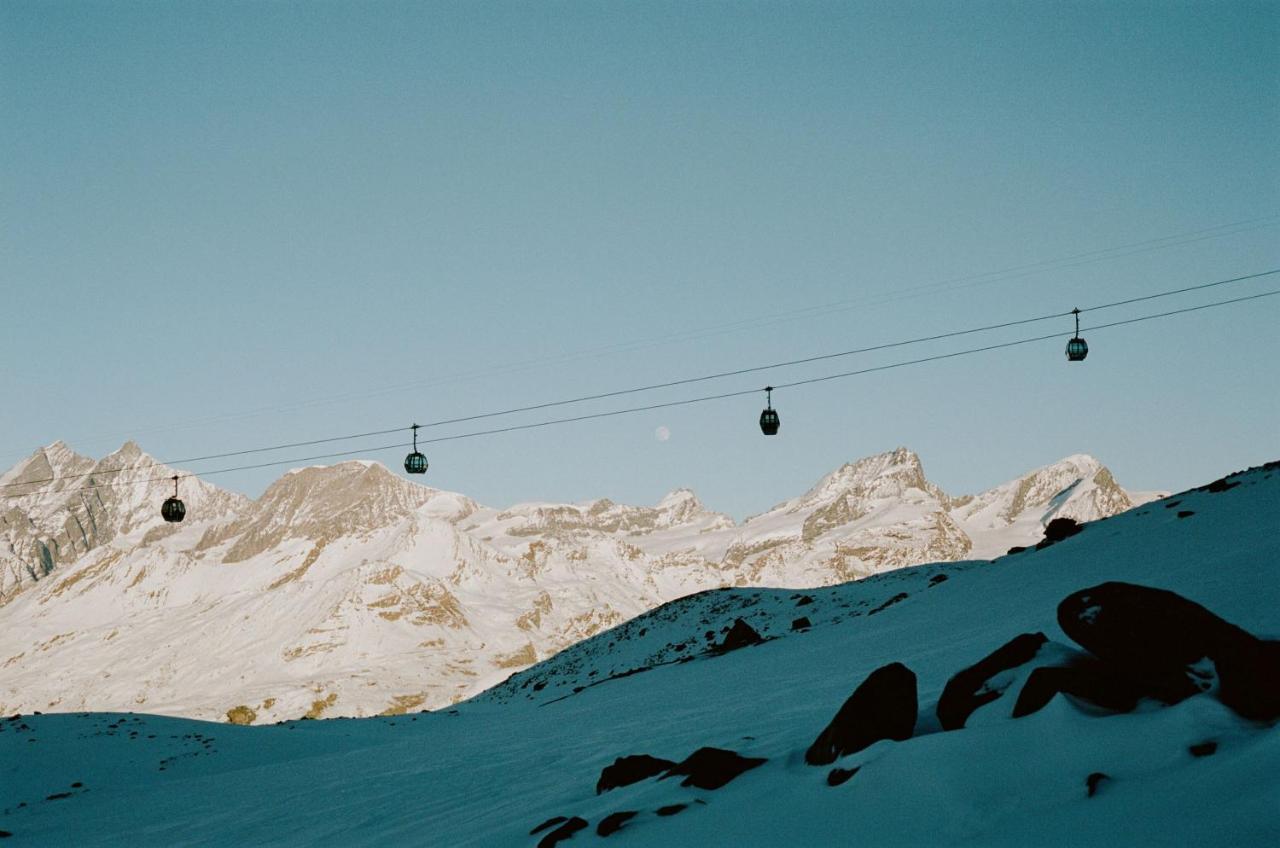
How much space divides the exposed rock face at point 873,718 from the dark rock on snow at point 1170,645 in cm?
134

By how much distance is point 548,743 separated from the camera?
15938 mm

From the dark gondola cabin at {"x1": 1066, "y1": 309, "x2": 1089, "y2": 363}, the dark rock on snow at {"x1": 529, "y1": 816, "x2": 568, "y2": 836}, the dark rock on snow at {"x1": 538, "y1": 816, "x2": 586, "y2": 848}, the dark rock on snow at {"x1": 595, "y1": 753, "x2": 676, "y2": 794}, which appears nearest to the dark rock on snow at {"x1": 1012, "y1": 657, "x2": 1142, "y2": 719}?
the dark rock on snow at {"x1": 538, "y1": 816, "x2": 586, "y2": 848}

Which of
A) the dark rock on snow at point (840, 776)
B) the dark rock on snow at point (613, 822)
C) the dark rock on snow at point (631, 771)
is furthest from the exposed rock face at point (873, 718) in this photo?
the dark rock on snow at point (631, 771)

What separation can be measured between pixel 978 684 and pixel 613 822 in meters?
3.09

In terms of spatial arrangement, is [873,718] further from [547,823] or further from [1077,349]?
[1077,349]

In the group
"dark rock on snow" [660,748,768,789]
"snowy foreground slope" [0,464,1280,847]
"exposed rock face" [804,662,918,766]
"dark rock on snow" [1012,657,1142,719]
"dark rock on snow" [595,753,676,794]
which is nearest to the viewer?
"snowy foreground slope" [0,464,1280,847]

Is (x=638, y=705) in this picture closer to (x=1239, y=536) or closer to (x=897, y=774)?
(x=1239, y=536)

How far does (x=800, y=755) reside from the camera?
7441 millimetres

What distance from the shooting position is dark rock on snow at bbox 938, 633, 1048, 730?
6.79 metres

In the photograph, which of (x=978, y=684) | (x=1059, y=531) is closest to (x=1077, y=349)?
(x=1059, y=531)

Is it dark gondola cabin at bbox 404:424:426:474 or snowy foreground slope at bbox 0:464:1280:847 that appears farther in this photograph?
dark gondola cabin at bbox 404:424:426:474

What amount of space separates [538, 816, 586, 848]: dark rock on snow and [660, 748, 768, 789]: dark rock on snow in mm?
898

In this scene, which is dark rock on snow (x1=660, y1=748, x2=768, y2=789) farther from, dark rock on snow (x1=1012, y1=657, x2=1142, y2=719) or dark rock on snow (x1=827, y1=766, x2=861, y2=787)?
dark rock on snow (x1=1012, y1=657, x2=1142, y2=719)

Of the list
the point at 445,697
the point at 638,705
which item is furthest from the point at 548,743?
the point at 445,697
